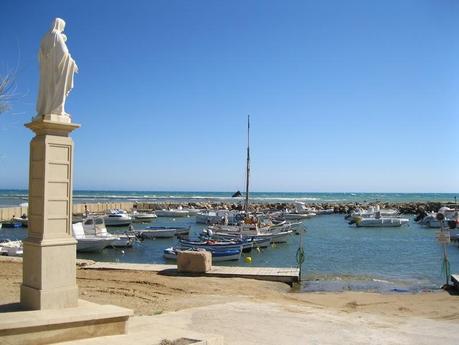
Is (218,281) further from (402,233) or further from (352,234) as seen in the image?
(402,233)

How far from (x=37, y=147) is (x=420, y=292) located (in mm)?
15787

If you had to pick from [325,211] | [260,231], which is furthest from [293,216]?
[260,231]

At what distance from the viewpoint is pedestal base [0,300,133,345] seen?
7047mm

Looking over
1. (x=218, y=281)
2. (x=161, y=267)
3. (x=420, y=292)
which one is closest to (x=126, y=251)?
(x=161, y=267)

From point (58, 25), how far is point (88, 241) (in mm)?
26050

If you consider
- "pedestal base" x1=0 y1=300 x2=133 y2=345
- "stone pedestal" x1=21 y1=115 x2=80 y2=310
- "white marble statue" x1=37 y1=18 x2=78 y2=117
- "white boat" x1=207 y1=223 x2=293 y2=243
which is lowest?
"white boat" x1=207 y1=223 x2=293 y2=243

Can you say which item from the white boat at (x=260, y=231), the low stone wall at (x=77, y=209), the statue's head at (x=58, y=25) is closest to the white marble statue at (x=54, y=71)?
the statue's head at (x=58, y=25)

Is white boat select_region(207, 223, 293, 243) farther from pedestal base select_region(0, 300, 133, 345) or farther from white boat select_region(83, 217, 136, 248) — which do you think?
pedestal base select_region(0, 300, 133, 345)

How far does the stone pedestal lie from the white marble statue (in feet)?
0.83

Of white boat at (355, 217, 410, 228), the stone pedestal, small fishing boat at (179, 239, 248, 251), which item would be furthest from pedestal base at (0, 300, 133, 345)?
white boat at (355, 217, 410, 228)

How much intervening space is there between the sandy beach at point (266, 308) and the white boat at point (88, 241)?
40.5 feet

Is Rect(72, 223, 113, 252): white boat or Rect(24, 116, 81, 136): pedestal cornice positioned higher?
Rect(24, 116, 81, 136): pedestal cornice

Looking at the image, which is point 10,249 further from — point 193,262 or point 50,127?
point 50,127

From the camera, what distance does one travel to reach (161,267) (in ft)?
69.2
